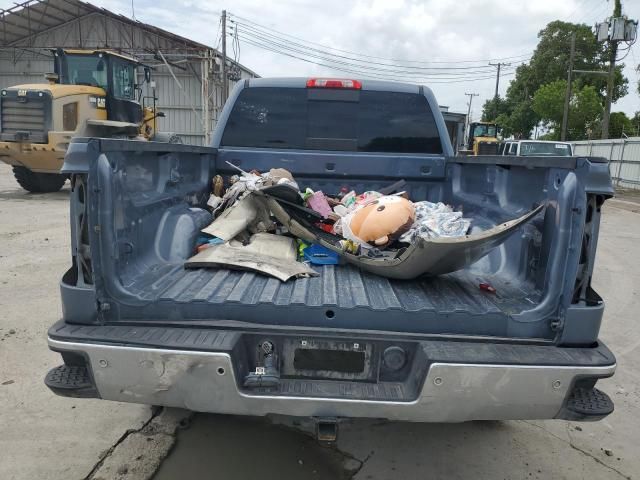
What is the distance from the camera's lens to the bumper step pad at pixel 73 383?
93.9 inches

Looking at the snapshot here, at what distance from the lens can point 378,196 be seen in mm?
3852

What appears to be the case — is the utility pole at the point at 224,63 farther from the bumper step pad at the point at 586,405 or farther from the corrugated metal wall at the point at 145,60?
the bumper step pad at the point at 586,405

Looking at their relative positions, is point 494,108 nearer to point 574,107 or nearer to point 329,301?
point 574,107

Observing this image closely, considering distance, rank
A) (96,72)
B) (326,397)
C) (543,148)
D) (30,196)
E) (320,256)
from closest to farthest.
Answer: (326,397)
(320,256)
(30,196)
(96,72)
(543,148)

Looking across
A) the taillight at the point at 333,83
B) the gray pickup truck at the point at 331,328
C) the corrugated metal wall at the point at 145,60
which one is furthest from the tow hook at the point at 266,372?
the corrugated metal wall at the point at 145,60

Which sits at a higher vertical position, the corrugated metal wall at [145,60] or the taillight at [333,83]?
the corrugated metal wall at [145,60]

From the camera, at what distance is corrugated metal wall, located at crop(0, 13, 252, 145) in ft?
98.0

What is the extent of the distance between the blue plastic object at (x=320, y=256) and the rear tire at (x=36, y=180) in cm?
1182

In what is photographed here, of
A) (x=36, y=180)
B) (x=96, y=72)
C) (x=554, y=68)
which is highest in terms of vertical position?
(x=554, y=68)

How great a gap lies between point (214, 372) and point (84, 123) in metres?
12.3

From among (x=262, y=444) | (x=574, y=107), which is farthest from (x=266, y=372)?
(x=574, y=107)

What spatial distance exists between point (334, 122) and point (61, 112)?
1049cm

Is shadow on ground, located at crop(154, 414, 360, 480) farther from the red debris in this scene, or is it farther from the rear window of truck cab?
the rear window of truck cab

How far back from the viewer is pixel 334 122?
14.6ft
